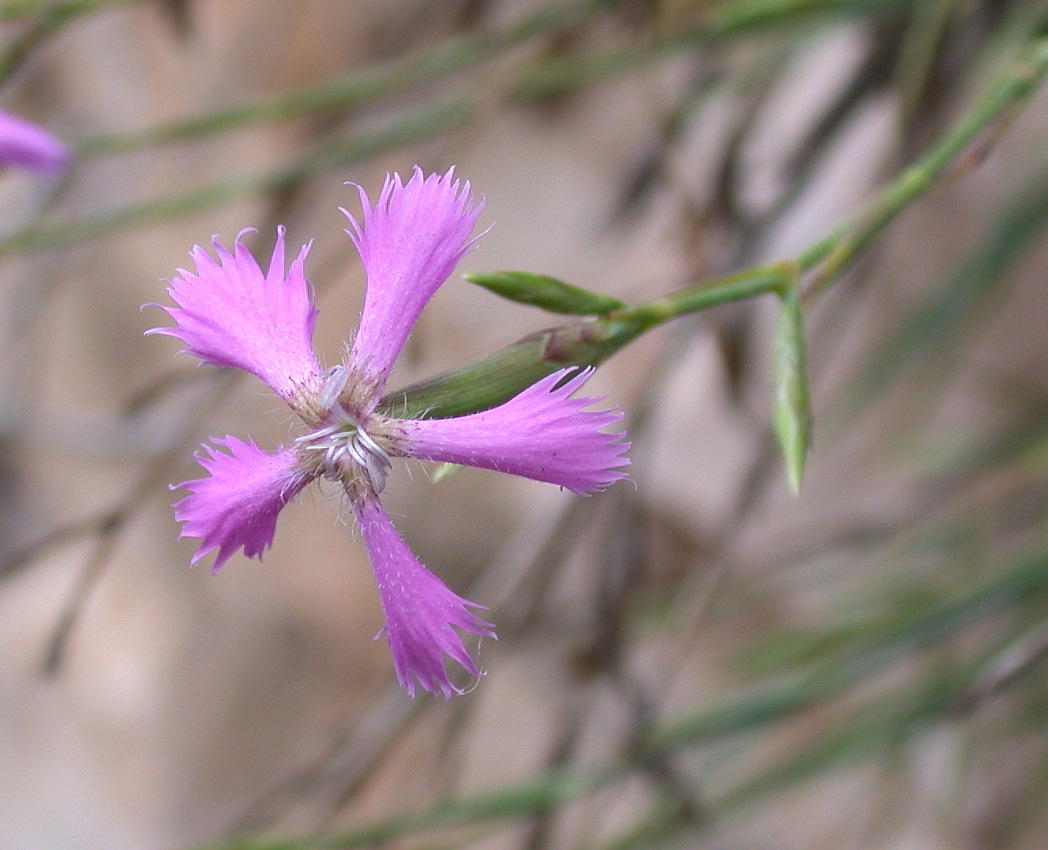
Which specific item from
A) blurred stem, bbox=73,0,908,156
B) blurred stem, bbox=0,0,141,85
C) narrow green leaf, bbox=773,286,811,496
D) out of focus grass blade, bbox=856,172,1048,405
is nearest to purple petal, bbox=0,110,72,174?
blurred stem, bbox=0,0,141,85

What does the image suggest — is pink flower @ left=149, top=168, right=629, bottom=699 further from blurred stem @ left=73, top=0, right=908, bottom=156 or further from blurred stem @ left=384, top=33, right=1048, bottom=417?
blurred stem @ left=73, top=0, right=908, bottom=156

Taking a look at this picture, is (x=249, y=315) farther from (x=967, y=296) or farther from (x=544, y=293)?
(x=967, y=296)

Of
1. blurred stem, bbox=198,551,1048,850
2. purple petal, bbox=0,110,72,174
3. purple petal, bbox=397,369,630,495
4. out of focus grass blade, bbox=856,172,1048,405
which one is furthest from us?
out of focus grass blade, bbox=856,172,1048,405

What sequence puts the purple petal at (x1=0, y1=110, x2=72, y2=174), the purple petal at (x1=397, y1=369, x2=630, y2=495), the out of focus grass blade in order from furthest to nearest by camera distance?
the out of focus grass blade
the purple petal at (x1=0, y1=110, x2=72, y2=174)
the purple petal at (x1=397, y1=369, x2=630, y2=495)

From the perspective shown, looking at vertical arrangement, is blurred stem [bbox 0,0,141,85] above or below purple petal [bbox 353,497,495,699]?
above

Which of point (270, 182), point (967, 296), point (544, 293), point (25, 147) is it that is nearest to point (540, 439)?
point (544, 293)

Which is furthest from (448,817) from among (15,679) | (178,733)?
(15,679)

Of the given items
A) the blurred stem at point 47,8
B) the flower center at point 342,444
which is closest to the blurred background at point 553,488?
the blurred stem at point 47,8

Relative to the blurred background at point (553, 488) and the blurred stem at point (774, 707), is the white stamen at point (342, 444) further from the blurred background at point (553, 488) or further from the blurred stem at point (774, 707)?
the blurred stem at point (774, 707)
